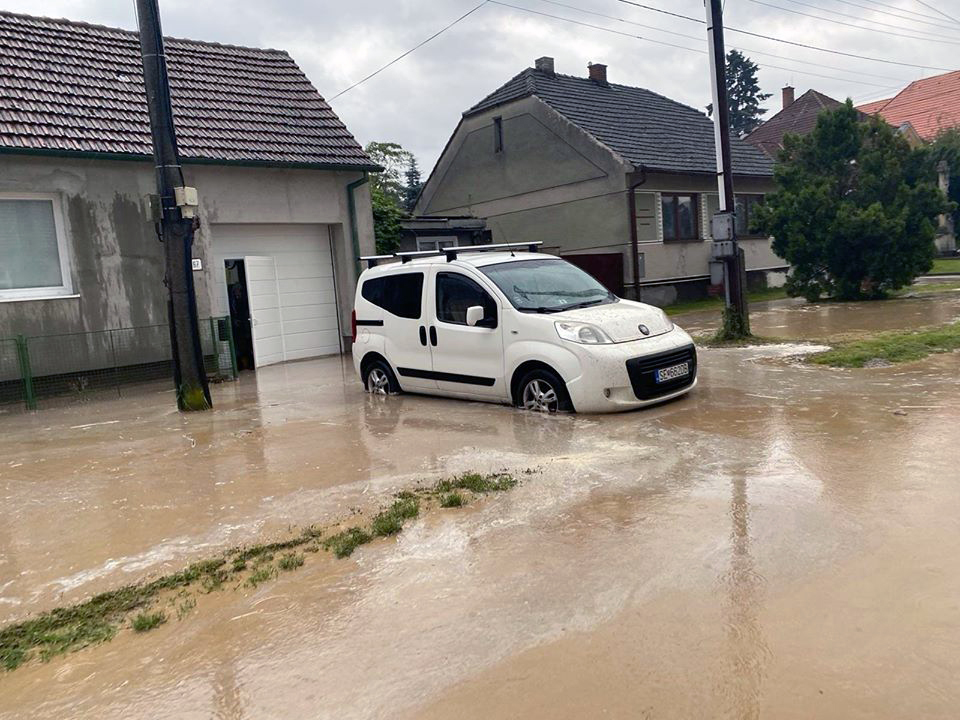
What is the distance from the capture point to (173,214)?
9969 millimetres

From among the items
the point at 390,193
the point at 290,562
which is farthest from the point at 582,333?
the point at 390,193

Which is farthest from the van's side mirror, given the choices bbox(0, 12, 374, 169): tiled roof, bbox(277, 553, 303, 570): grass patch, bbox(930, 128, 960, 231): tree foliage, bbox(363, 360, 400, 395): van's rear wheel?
bbox(930, 128, 960, 231): tree foliage

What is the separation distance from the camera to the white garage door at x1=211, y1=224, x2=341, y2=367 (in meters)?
15.2

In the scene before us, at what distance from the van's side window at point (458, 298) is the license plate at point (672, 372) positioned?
1.92 m

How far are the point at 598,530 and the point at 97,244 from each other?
11.1 m

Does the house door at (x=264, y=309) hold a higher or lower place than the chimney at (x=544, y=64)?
lower

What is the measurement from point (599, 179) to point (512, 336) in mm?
15431

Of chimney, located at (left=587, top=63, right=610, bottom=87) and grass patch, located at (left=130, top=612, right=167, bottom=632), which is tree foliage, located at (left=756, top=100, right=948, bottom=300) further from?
grass patch, located at (left=130, top=612, right=167, bottom=632)

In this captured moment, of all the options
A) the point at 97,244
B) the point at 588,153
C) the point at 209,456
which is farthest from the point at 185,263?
the point at 588,153

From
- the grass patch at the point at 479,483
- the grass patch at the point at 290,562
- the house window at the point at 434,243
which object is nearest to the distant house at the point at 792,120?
the house window at the point at 434,243

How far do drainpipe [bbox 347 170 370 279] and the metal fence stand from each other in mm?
3505

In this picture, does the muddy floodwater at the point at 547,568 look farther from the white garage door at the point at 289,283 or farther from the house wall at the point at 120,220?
the white garage door at the point at 289,283

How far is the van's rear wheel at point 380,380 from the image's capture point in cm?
1062

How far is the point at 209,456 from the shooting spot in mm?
7777
